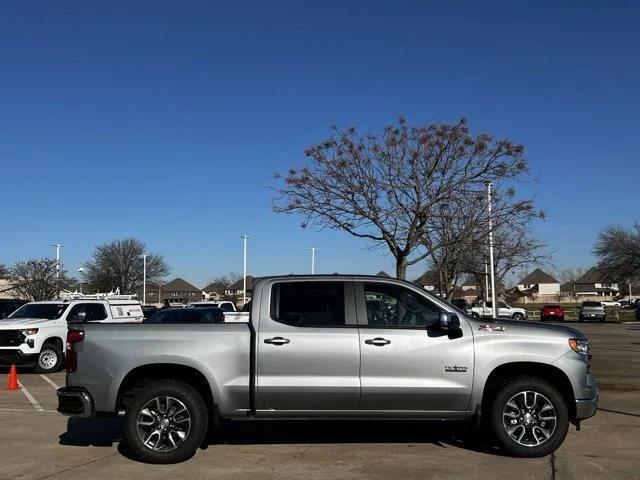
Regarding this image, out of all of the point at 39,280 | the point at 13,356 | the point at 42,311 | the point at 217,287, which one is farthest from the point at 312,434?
the point at 217,287

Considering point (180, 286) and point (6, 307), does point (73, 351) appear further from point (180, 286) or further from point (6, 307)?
point (180, 286)

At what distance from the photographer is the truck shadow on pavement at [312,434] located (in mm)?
7750

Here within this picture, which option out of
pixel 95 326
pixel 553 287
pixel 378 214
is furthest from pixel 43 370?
pixel 553 287

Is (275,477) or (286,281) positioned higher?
(286,281)

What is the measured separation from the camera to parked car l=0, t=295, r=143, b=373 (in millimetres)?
15945

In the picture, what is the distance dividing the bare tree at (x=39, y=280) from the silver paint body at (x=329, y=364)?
4108 cm

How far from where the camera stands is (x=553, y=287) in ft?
506

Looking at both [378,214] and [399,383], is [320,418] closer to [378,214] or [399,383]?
[399,383]

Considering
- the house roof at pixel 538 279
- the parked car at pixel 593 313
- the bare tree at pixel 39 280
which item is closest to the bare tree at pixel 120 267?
the bare tree at pixel 39 280

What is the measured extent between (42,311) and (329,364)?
523 inches

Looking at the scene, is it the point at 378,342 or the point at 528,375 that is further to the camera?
the point at 528,375

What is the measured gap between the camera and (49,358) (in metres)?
16.4

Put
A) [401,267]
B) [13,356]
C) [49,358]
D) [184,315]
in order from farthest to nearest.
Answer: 1. [401,267]
2. [49,358]
3. [184,315]
4. [13,356]

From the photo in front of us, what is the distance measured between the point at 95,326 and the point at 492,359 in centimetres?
421
